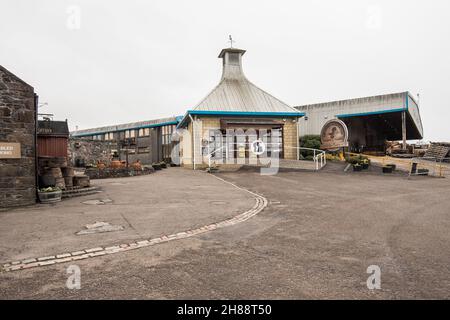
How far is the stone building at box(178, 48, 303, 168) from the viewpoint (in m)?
20.2

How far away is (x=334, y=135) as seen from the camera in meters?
21.9

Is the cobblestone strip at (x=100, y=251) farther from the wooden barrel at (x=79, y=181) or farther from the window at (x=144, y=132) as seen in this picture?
the window at (x=144, y=132)

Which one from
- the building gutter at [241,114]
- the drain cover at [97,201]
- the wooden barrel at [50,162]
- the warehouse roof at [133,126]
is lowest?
the drain cover at [97,201]

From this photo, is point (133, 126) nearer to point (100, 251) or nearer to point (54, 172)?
point (54, 172)

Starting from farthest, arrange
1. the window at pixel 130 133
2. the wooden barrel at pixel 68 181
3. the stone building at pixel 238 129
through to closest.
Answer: the window at pixel 130 133 → the stone building at pixel 238 129 → the wooden barrel at pixel 68 181

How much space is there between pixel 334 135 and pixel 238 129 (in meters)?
7.30

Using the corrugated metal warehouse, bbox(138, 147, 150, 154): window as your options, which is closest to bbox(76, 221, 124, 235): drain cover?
the corrugated metal warehouse

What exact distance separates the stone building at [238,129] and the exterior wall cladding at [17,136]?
11396 mm

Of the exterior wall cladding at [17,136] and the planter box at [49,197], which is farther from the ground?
the exterior wall cladding at [17,136]

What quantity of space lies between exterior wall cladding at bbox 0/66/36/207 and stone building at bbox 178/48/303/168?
11.4 m

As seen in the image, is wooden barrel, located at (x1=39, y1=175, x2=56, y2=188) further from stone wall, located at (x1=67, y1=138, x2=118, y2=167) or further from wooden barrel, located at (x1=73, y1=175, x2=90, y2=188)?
stone wall, located at (x1=67, y1=138, x2=118, y2=167)

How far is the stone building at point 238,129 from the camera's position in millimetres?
20250

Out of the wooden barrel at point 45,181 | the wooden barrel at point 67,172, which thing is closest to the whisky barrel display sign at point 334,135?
the wooden barrel at point 67,172

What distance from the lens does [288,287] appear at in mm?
3283
